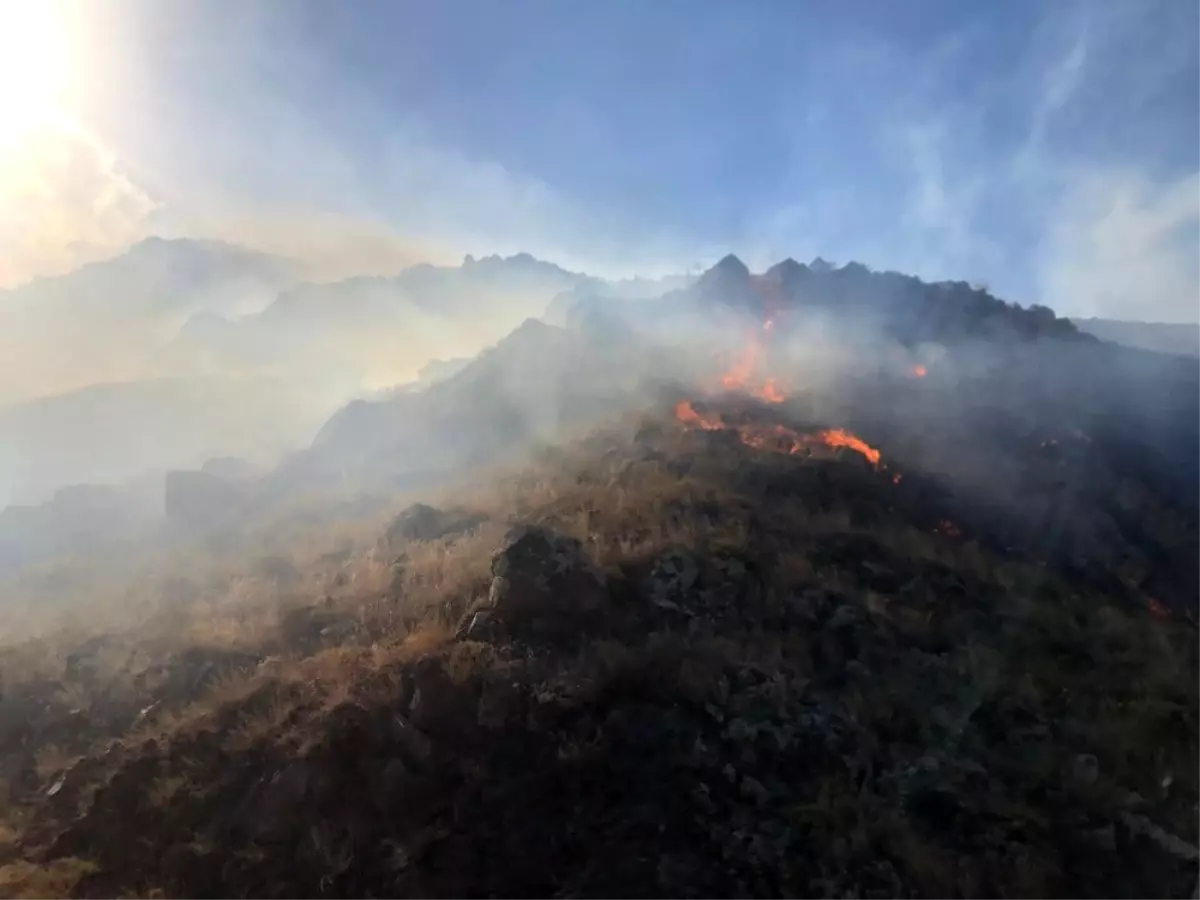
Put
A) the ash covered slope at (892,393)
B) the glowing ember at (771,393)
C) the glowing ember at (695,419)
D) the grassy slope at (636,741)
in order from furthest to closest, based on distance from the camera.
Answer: the glowing ember at (771,393), the glowing ember at (695,419), the ash covered slope at (892,393), the grassy slope at (636,741)

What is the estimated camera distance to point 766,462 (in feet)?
65.2

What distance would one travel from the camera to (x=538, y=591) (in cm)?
1270

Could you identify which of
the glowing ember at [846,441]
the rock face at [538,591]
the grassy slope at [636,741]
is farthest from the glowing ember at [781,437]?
the rock face at [538,591]

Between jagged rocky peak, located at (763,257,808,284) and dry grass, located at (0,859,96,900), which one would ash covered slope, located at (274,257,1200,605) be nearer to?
jagged rocky peak, located at (763,257,808,284)

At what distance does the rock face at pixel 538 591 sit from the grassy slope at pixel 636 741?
44 cm

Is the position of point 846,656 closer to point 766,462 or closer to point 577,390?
point 766,462

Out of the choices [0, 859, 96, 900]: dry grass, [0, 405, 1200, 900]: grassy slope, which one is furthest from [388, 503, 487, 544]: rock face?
[0, 859, 96, 900]: dry grass

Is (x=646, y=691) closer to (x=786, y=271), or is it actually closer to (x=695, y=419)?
(x=695, y=419)

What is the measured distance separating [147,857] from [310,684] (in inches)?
109

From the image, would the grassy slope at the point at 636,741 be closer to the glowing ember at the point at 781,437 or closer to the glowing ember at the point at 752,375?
the glowing ember at the point at 781,437

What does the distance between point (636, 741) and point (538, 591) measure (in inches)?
124

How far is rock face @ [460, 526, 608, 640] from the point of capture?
1213 cm

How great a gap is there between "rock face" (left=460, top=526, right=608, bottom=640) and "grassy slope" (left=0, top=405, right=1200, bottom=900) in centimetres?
44

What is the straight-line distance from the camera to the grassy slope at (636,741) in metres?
8.97
